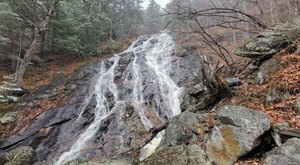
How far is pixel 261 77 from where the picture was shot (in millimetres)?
6113

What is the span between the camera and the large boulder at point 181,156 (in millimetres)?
3717

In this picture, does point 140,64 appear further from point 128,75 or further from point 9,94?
point 9,94

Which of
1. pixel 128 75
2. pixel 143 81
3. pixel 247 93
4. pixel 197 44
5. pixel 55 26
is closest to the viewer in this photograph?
pixel 247 93

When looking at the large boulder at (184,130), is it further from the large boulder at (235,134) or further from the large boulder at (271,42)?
the large boulder at (271,42)

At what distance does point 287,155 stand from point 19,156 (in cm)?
736

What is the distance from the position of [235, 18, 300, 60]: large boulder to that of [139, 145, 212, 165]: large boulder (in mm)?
4011

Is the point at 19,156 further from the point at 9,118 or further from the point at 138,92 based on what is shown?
the point at 138,92

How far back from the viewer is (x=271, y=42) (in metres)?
6.71

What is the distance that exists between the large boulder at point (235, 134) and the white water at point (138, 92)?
278 centimetres

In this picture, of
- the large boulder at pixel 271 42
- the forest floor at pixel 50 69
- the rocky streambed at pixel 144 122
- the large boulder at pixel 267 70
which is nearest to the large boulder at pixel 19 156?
the rocky streambed at pixel 144 122

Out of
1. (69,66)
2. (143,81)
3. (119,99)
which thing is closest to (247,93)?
(119,99)

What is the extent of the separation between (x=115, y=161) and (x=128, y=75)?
28.7 ft

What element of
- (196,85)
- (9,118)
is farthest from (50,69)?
(196,85)

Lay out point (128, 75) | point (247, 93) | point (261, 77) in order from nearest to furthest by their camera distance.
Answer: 1. point (247, 93)
2. point (261, 77)
3. point (128, 75)
